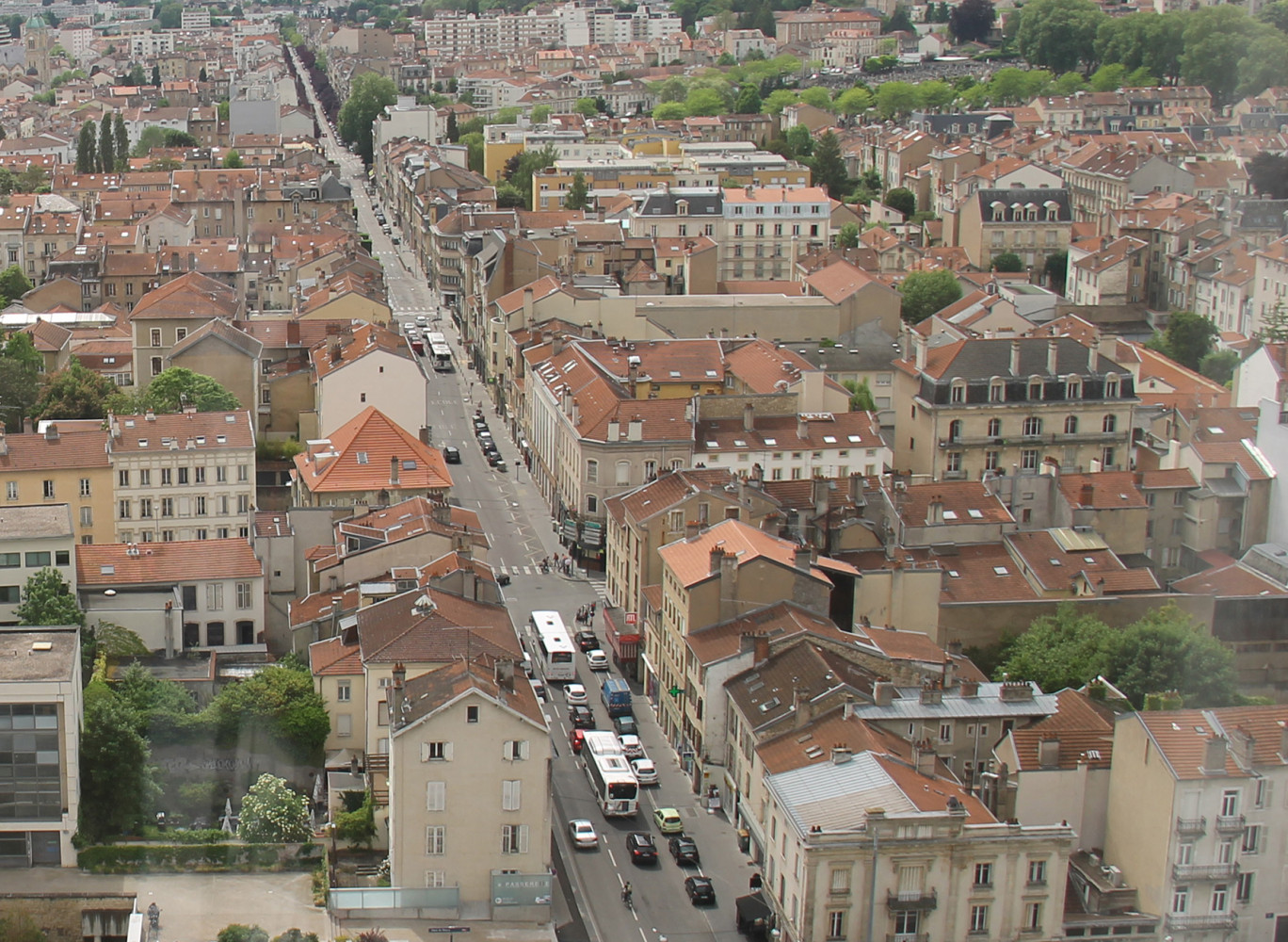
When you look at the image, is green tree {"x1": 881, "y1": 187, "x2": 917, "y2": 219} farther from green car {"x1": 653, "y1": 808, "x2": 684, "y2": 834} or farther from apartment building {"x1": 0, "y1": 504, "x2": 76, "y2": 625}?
green car {"x1": 653, "y1": 808, "x2": 684, "y2": 834}

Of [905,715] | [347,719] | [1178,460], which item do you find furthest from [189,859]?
[1178,460]

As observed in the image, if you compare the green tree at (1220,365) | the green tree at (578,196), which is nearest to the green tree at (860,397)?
the green tree at (1220,365)

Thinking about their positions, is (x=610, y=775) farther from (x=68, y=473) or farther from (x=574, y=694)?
(x=68, y=473)

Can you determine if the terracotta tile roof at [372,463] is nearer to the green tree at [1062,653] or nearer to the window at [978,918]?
the green tree at [1062,653]

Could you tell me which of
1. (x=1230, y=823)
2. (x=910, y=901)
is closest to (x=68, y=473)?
(x=910, y=901)

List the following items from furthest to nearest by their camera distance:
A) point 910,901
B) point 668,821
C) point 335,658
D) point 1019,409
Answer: point 1019,409 → point 335,658 → point 668,821 → point 910,901

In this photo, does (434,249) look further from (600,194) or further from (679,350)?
(679,350)
